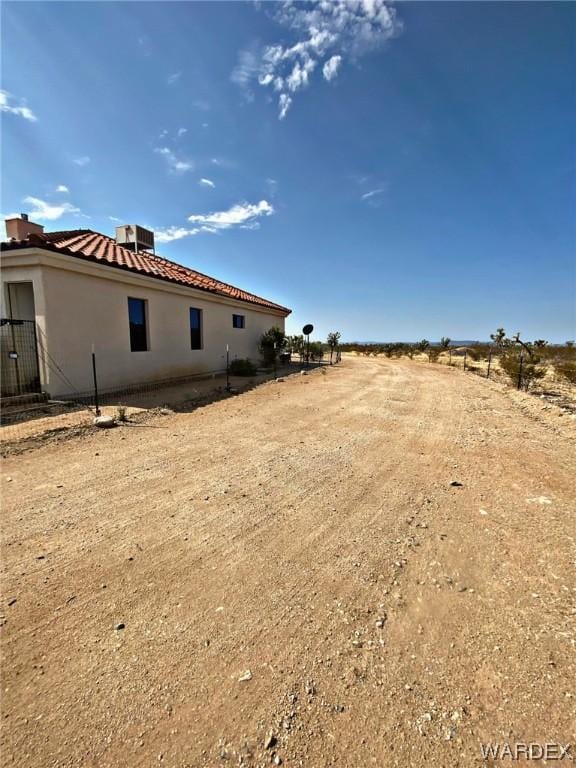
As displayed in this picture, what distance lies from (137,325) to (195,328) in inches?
121

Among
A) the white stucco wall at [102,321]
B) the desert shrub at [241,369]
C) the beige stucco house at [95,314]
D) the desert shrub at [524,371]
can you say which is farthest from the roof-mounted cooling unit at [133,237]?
the desert shrub at [524,371]

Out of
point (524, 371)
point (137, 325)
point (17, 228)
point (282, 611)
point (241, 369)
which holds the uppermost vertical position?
point (17, 228)

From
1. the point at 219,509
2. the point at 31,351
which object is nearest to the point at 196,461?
the point at 219,509

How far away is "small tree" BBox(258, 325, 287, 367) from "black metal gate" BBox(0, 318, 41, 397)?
449 inches

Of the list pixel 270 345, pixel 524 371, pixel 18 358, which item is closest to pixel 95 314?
pixel 18 358

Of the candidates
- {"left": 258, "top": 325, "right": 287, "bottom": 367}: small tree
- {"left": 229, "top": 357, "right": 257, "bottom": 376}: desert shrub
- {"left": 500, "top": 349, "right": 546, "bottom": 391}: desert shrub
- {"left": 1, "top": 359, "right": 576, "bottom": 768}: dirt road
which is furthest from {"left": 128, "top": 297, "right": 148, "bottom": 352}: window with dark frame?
{"left": 500, "top": 349, "right": 546, "bottom": 391}: desert shrub

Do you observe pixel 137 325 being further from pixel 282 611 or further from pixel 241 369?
pixel 282 611

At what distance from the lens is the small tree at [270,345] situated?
17.9 meters

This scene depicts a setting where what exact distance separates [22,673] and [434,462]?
462 centimetres

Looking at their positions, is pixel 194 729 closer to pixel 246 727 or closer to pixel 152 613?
pixel 246 727

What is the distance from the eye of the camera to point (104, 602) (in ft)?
7.18

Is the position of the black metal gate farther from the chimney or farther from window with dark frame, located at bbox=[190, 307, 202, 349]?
window with dark frame, located at bbox=[190, 307, 202, 349]

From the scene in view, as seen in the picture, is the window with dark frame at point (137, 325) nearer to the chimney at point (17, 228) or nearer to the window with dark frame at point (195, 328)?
the window with dark frame at point (195, 328)

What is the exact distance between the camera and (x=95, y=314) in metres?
8.33
